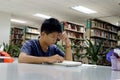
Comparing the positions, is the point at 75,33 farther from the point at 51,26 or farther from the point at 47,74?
the point at 47,74

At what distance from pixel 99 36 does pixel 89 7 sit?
1285 mm

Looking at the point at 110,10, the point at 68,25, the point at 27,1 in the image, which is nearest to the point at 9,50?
the point at 27,1

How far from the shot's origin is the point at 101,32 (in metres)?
8.23

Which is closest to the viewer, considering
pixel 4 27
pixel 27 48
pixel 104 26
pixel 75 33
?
pixel 27 48

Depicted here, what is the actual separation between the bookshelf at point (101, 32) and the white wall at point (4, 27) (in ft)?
13.9

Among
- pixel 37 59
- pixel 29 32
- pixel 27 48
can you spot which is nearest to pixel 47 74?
pixel 37 59

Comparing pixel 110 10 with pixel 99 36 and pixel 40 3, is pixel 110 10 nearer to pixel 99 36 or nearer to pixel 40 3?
pixel 99 36

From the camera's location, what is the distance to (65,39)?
2109mm

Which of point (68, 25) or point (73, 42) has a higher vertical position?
point (68, 25)

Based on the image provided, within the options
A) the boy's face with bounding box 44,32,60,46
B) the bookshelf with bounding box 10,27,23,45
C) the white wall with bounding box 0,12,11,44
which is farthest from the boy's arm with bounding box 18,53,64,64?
the bookshelf with bounding box 10,27,23,45

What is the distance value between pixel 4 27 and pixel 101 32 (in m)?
4.61

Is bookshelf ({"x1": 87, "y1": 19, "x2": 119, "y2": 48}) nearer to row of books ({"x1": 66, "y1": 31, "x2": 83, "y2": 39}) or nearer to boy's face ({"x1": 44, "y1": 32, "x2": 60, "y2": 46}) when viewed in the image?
row of books ({"x1": 66, "y1": 31, "x2": 83, "y2": 39})

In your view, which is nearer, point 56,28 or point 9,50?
point 56,28

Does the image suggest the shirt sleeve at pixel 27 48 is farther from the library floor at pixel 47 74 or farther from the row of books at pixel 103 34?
the row of books at pixel 103 34
